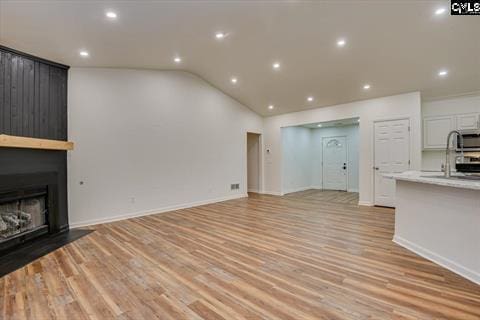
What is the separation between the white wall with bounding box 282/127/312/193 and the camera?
26.7 ft

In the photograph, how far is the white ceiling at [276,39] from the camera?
3.09m

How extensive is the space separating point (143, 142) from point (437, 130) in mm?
7309

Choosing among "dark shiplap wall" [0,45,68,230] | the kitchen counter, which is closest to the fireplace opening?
"dark shiplap wall" [0,45,68,230]

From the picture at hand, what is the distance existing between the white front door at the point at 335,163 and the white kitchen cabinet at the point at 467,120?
139 inches

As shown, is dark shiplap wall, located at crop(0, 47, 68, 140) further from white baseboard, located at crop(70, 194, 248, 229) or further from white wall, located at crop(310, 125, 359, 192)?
white wall, located at crop(310, 125, 359, 192)

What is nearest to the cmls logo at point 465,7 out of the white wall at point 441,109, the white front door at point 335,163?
the white wall at point 441,109

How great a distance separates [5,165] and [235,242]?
3.47 m

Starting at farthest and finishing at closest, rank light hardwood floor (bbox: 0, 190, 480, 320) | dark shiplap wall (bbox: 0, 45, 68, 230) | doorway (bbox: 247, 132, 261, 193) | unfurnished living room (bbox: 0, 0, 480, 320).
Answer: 1. doorway (bbox: 247, 132, 261, 193)
2. dark shiplap wall (bbox: 0, 45, 68, 230)
3. unfurnished living room (bbox: 0, 0, 480, 320)
4. light hardwood floor (bbox: 0, 190, 480, 320)

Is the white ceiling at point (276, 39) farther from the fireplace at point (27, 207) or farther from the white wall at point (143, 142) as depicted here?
the fireplace at point (27, 207)

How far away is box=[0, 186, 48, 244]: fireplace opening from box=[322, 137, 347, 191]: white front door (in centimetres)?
876

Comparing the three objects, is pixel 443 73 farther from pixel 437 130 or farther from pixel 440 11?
pixel 440 11

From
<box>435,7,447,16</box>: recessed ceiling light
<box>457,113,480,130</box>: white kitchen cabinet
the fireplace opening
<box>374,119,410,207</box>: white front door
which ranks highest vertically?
<box>435,7,447,16</box>: recessed ceiling light

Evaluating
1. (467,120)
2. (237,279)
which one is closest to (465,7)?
(467,120)

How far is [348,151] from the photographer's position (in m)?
8.72
